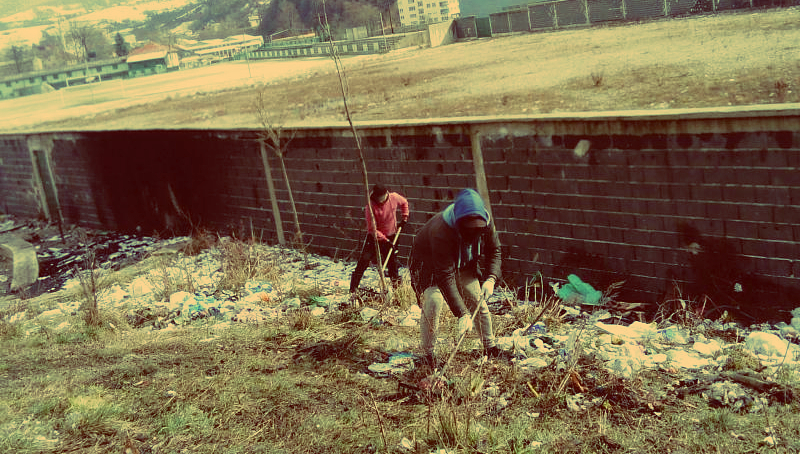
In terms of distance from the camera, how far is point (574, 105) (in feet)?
61.6

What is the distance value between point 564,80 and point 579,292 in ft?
55.0

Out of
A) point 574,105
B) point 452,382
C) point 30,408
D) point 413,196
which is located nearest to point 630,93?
point 574,105

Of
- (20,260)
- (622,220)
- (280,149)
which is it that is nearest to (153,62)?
(20,260)

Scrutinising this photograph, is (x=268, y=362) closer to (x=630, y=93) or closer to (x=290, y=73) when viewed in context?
(x=630, y=93)

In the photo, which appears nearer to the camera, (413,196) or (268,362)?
(268,362)

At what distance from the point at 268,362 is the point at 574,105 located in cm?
1399

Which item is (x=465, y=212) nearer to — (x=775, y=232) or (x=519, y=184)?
(x=775, y=232)

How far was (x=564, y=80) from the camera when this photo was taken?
24.1m

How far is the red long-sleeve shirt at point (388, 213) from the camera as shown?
8.86m

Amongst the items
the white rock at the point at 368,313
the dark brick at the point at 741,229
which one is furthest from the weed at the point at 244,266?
the dark brick at the point at 741,229

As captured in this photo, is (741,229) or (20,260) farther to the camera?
(20,260)

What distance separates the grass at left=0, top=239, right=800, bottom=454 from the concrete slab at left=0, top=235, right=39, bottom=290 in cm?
679

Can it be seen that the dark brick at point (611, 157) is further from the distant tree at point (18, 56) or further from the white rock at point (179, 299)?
the distant tree at point (18, 56)

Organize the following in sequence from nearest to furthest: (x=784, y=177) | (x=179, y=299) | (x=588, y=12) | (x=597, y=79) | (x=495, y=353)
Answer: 1. (x=495, y=353)
2. (x=784, y=177)
3. (x=179, y=299)
4. (x=597, y=79)
5. (x=588, y=12)
